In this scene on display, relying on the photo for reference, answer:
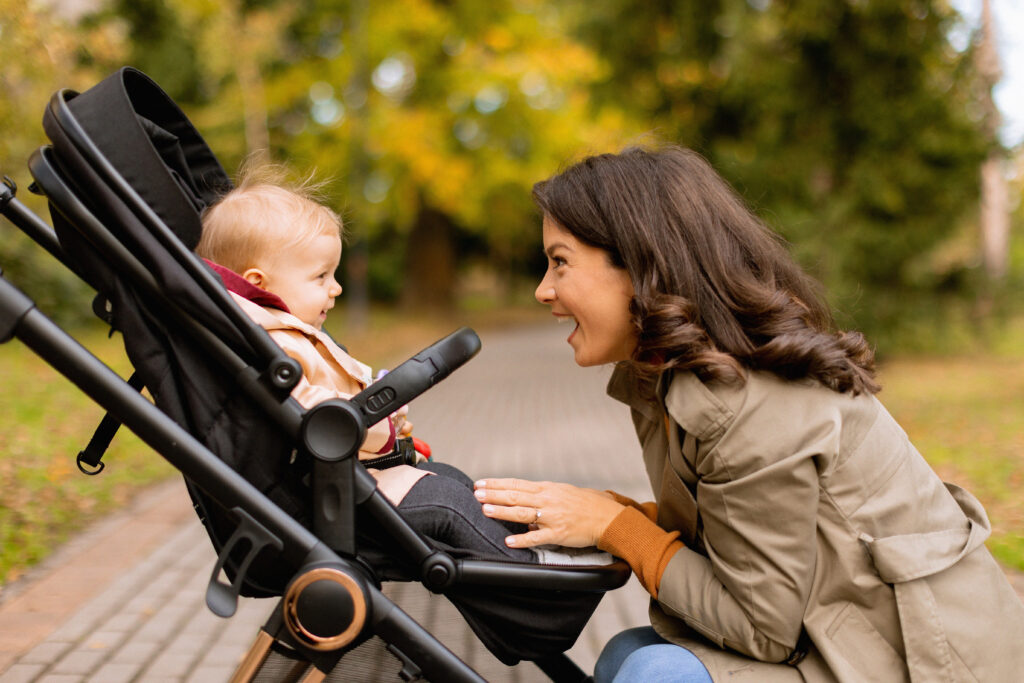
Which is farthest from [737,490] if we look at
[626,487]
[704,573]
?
[626,487]

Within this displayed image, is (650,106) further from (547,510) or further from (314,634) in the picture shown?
(314,634)

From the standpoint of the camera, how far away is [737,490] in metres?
1.56

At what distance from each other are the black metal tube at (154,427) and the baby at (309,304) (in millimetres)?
223

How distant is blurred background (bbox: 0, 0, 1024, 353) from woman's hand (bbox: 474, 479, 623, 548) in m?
3.48

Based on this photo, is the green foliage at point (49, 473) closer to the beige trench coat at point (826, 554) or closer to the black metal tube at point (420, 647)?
the black metal tube at point (420, 647)

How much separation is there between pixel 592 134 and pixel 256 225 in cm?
1664

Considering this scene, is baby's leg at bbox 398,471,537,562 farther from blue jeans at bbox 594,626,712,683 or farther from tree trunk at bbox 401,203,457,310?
tree trunk at bbox 401,203,457,310

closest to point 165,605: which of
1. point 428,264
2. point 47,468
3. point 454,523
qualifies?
point 454,523

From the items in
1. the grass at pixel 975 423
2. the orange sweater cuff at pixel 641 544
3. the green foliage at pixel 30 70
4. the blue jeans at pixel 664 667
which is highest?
the green foliage at pixel 30 70

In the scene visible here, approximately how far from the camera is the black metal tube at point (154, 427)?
5.22 feet

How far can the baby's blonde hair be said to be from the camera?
1.95 metres

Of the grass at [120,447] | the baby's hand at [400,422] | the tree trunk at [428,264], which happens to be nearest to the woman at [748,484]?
the baby's hand at [400,422]

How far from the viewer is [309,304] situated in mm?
1991

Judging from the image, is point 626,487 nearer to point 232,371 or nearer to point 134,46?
point 232,371
